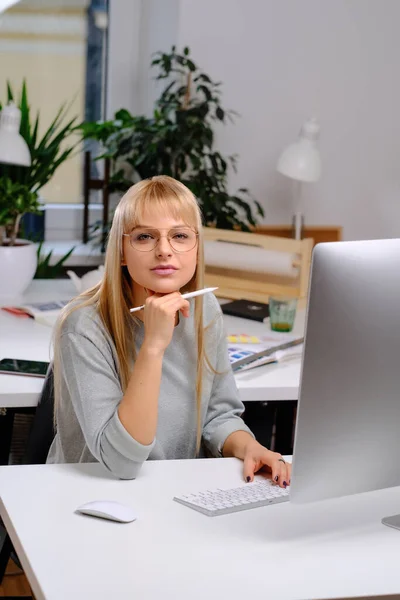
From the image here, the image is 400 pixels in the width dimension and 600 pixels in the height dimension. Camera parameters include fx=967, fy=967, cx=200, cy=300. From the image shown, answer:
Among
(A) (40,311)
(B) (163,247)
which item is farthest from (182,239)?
(A) (40,311)

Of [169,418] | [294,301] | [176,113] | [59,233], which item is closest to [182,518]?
[169,418]

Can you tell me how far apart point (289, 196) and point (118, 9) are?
1.07 m

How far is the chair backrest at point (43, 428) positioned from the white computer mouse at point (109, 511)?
1.68 ft

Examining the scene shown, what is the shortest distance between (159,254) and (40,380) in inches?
22.8

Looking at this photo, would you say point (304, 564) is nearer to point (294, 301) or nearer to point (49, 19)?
point (294, 301)

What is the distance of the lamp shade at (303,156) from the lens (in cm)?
364

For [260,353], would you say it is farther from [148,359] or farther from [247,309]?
[148,359]

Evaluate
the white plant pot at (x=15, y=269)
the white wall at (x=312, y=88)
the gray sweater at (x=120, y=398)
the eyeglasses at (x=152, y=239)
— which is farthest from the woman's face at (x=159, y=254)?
the white wall at (x=312, y=88)

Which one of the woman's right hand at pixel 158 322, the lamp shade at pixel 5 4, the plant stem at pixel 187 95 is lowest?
the woman's right hand at pixel 158 322

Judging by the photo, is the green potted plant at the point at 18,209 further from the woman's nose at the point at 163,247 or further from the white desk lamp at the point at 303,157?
the woman's nose at the point at 163,247

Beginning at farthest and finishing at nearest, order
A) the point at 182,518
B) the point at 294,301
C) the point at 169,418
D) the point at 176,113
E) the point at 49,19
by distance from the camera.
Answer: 1. the point at 49,19
2. the point at 176,113
3. the point at 294,301
4. the point at 169,418
5. the point at 182,518

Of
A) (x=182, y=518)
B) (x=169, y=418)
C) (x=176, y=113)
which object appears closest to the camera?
(x=182, y=518)

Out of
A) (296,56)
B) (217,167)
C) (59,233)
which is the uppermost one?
(296,56)

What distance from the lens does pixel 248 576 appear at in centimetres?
123
